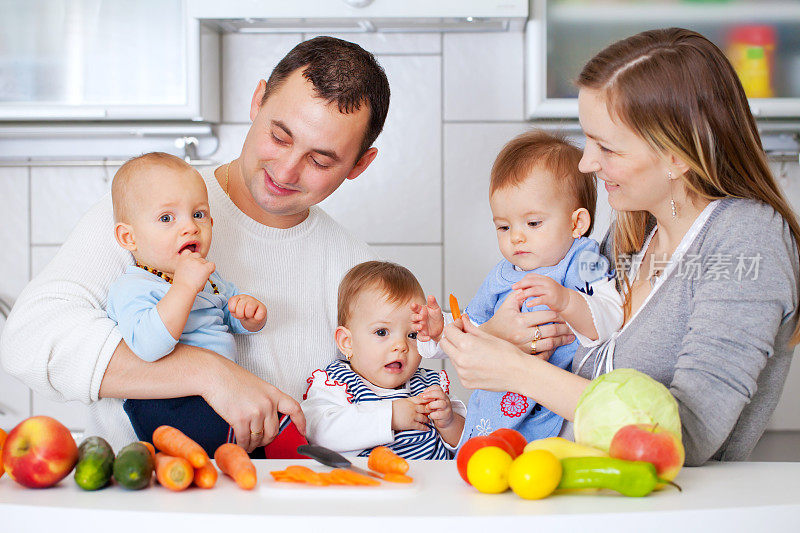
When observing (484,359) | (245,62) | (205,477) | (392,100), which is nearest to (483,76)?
(392,100)

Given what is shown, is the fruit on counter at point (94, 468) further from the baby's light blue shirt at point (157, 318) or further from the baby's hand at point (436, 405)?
the baby's hand at point (436, 405)

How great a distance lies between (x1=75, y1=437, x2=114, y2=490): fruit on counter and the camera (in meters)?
0.84

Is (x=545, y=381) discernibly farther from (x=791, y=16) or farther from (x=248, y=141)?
(x=791, y=16)

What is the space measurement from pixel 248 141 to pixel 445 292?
1.17m

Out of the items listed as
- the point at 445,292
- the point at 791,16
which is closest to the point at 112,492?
the point at 445,292

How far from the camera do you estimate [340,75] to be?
4.87 feet

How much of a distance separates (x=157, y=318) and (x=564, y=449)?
70cm

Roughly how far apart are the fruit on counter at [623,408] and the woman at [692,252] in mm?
207

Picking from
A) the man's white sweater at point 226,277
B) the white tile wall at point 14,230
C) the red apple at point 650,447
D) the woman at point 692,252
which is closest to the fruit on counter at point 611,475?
the red apple at point 650,447

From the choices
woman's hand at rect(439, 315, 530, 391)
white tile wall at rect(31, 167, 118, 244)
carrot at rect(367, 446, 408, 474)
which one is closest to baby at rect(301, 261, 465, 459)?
woman's hand at rect(439, 315, 530, 391)

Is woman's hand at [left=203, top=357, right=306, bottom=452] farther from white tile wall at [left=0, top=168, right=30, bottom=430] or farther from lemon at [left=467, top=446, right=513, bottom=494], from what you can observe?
white tile wall at [left=0, top=168, right=30, bottom=430]

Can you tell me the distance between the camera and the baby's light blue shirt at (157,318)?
1.23 metres

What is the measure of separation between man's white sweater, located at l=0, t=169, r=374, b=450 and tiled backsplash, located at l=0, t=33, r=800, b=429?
30.7 inches

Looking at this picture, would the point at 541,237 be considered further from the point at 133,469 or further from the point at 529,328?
the point at 133,469
